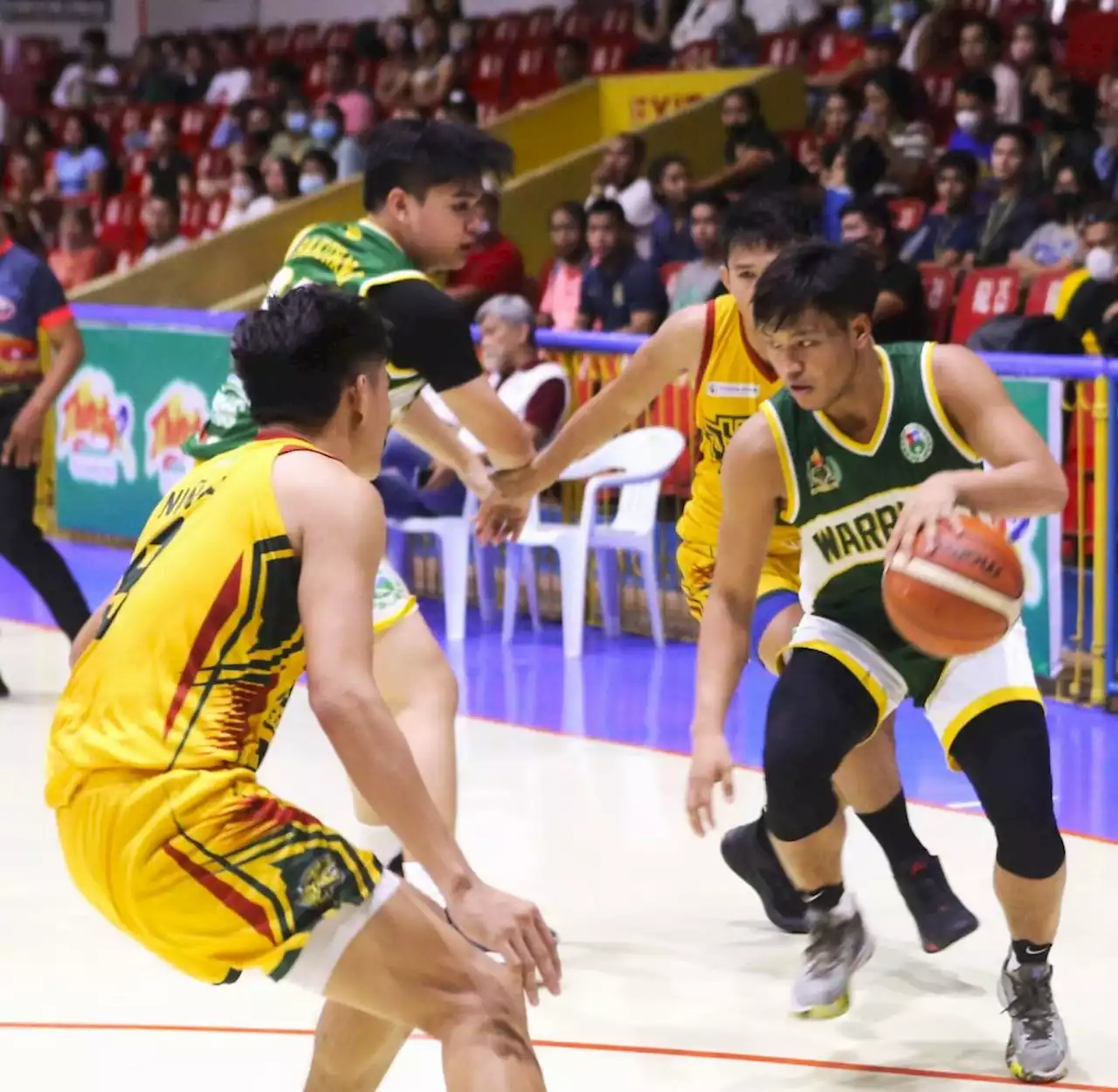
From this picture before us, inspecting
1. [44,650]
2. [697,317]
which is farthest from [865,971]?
[44,650]

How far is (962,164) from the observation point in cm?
1052

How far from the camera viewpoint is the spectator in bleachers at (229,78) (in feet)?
60.8

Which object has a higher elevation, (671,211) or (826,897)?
(671,211)

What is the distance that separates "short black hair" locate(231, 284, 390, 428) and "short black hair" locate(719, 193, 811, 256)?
6.31 ft

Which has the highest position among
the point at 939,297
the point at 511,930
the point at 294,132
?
the point at 294,132

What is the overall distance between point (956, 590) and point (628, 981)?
4.88ft

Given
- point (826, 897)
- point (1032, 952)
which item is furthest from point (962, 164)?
point (1032, 952)

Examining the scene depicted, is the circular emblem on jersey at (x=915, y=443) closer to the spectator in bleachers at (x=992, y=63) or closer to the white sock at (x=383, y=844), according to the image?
the white sock at (x=383, y=844)

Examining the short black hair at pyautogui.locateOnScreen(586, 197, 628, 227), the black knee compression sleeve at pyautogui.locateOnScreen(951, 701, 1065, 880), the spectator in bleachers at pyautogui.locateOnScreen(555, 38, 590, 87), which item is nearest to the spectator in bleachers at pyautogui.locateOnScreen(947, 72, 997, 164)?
the short black hair at pyautogui.locateOnScreen(586, 197, 628, 227)

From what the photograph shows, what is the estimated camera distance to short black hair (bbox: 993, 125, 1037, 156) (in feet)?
34.1

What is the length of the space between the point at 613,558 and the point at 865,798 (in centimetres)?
436

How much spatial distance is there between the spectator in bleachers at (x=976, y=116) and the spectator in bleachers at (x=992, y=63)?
0.38ft

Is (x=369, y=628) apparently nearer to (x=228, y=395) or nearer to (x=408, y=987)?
(x=408, y=987)

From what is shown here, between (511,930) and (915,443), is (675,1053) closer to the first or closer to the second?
(915,443)
